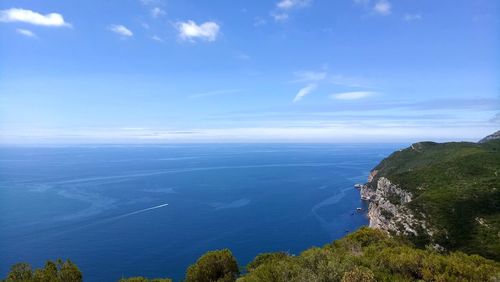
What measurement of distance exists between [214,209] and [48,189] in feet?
275

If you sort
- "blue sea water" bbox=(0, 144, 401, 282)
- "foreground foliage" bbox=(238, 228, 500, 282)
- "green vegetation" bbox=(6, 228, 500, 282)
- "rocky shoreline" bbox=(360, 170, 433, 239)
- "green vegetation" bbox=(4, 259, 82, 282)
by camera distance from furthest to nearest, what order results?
1. "blue sea water" bbox=(0, 144, 401, 282)
2. "rocky shoreline" bbox=(360, 170, 433, 239)
3. "green vegetation" bbox=(4, 259, 82, 282)
4. "foreground foliage" bbox=(238, 228, 500, 282)
5. "green vegetation" bbox=(6, 228, 500, 282)

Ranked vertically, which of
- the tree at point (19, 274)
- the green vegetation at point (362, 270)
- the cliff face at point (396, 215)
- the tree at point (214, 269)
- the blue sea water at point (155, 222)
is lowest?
the blue sea water at point (155, 222)

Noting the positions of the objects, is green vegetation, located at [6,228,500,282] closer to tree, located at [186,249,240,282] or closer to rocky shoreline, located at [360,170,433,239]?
tree, located at [186,249,240,282]

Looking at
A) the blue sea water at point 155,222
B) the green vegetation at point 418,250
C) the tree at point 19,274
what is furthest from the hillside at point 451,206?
the tree at point 19,274

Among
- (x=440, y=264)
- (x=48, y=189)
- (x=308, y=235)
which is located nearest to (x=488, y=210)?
(x=308, y=235)

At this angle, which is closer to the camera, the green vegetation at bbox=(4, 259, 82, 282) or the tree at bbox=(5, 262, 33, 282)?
the green vegetation at bbox=(4, 259, 82, 282)

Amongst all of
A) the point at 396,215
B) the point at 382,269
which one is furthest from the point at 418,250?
the point at 396,215

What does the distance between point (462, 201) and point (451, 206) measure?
3.23 meters

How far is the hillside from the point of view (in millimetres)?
65631

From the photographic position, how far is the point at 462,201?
249 feet

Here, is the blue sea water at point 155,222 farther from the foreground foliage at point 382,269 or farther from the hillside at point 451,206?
the foreground foliage at point 382,269

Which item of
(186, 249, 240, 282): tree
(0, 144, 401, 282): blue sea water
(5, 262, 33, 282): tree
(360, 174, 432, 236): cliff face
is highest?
(5, 262, 33, 282): tree

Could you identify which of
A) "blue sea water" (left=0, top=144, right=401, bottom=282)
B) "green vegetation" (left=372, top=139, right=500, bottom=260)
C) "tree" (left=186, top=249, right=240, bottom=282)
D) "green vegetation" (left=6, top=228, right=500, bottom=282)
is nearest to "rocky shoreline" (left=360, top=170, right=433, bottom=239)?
"green vegetation" (left=372, top=139, right=500, bottom=260)

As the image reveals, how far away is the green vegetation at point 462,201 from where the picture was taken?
64.5 meters
